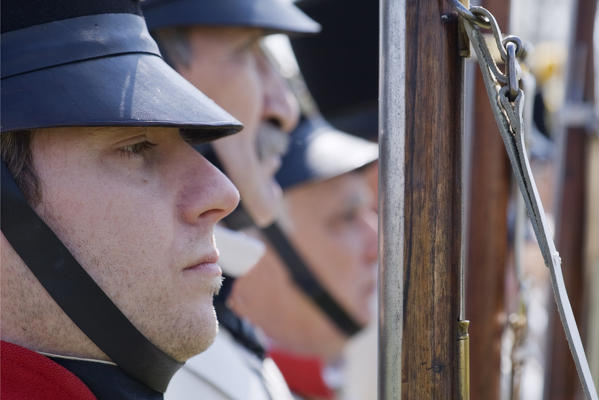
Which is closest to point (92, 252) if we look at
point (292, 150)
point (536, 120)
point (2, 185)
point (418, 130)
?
point (2, 185)

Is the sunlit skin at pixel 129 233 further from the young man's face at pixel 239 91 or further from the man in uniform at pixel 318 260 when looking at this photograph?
the man in uniform at pixel 318 260

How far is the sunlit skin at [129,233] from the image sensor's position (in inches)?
48.6

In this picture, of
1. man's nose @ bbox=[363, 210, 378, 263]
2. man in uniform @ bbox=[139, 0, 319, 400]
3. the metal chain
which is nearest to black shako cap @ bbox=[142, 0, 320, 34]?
man in uniform @ bbox=[139, 0, 319, 400]

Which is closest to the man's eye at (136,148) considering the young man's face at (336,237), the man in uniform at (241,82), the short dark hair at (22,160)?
the short dark hair at (22,160)

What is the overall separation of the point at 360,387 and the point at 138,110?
360cm

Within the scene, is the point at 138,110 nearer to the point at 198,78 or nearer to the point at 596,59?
the point at 198,78

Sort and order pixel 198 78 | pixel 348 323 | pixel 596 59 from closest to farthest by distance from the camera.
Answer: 1. pixel 198 78
2. pixel 596 59
3. pixel 348 323

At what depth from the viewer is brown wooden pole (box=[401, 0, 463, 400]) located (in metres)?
1.19

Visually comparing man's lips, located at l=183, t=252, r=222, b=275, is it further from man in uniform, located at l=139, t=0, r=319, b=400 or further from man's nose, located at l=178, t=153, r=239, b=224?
man in uniform, located at l=139, t=0, r=319, b=400

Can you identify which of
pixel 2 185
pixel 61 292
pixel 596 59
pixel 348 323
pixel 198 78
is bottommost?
pixel 348 323

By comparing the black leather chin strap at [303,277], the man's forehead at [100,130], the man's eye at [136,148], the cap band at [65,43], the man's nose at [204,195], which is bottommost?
the black leather chin strap at [303,277]

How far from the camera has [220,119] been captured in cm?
128

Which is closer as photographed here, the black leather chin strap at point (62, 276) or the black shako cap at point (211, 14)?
the black leather chin strap at point (62, 276)

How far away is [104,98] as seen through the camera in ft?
3.92
